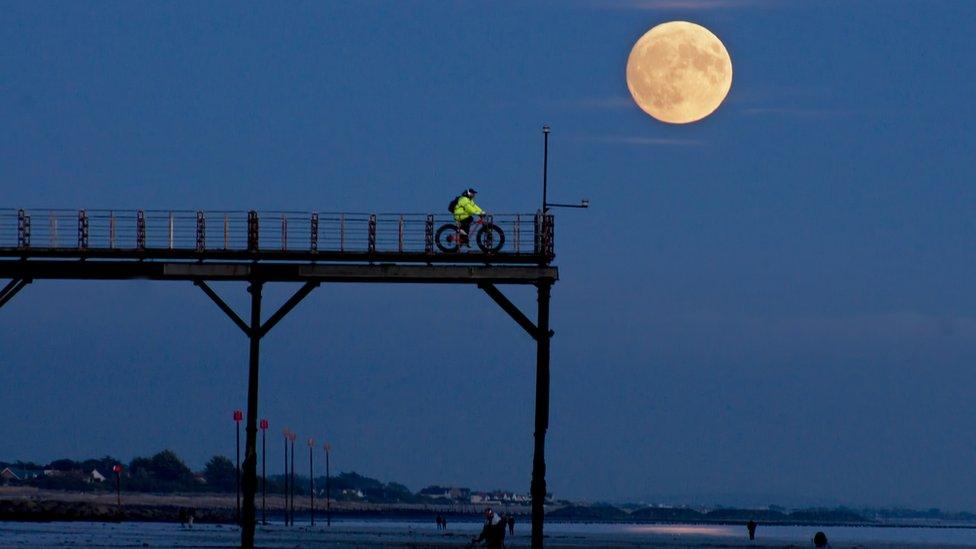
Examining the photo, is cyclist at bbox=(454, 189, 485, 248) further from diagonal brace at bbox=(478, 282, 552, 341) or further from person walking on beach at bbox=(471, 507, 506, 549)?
person walking on beach at bbox=(471, 507, 506, 549)

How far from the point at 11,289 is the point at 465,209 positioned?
14.9 m

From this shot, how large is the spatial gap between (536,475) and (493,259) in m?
7.10

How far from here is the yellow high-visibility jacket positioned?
58062 mm

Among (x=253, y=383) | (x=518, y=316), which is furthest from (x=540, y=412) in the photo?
(x=253, y=383)

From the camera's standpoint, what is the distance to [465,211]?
5822 cm

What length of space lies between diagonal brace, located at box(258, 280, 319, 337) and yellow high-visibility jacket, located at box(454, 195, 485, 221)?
204 inches

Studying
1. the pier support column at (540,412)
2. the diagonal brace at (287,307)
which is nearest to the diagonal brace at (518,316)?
the pier support column at (540,412)

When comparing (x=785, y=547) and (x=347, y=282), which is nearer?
(x=347, y=282)

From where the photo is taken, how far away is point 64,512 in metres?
166

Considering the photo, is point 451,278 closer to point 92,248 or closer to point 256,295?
point 256,295

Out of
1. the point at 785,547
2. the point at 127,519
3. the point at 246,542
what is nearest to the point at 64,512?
the point at 127,519

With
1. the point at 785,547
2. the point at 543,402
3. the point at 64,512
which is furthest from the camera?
the point at 64,512

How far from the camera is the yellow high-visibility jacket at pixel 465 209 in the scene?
58.1m

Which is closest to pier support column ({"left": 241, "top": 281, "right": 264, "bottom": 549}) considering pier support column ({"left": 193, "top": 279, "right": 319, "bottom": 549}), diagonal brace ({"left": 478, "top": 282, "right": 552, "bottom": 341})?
pier support column ({"left": 193, "top": 279, "right": 319, "bottom": 549})
